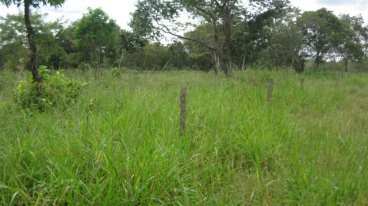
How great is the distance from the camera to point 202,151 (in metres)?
2.49

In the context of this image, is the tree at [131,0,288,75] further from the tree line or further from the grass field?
the grass field

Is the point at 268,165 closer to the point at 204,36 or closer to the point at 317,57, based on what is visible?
the point at 204,36

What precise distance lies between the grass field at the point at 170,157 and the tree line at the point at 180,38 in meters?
1.18

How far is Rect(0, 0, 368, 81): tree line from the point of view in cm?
653

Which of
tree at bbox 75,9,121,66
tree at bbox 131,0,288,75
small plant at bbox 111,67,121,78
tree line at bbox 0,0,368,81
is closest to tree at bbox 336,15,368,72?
tree line at bbox 0,0,368,81

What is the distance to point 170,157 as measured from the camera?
6.93 ft

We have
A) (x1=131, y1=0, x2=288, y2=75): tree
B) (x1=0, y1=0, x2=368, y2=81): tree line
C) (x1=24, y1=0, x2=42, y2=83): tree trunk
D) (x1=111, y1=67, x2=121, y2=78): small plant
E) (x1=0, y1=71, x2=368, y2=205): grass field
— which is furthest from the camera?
(x1=131, y1=0, x2=288, y2=75): tree

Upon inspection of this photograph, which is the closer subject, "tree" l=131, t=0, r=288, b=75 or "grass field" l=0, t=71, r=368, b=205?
"grass field" l=0, t=71, r=368, b=205

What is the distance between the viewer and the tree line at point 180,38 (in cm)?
653

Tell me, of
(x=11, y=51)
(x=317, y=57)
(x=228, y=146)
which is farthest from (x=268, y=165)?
(x=317, y=57)

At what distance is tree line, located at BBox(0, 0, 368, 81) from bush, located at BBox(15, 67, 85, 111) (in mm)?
198

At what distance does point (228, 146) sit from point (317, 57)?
85.0 feet

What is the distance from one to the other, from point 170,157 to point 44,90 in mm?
2625

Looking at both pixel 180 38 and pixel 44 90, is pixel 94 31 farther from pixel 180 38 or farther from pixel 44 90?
pixel 44 90
